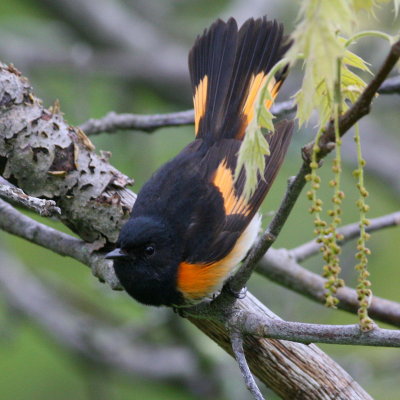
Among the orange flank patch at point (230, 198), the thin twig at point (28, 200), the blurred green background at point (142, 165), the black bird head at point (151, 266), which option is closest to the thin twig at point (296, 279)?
the orange flank patch at point (230, 198)

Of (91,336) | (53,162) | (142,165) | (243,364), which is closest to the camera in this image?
(243,364)

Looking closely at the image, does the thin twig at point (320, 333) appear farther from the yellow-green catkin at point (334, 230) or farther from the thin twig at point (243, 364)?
the yellow-green catkin at point (334, 230)

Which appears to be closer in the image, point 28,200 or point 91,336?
point 28,200

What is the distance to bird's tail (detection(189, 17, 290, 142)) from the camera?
9.37 ft

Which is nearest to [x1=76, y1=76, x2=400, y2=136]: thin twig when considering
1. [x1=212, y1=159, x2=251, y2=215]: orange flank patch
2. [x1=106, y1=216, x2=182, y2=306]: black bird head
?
[x1=212, y1=159, x2=251, y2=215]: orange flank patch

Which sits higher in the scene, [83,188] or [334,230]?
[83,188]

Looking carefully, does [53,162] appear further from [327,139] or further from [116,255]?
[327,139]

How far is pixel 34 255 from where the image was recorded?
5539 millimetres

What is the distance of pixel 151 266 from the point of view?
2666 millimetres

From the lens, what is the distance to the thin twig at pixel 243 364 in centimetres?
186

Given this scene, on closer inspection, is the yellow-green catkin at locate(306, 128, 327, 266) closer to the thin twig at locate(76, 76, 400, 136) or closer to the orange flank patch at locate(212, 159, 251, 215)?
the orange flank patch at locate(212, 159, 251, 215)

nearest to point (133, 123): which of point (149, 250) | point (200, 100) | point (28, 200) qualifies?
point (200, 100)

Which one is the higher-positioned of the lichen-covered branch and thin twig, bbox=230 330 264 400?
the lichen-covered branch

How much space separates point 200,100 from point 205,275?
79 cm
